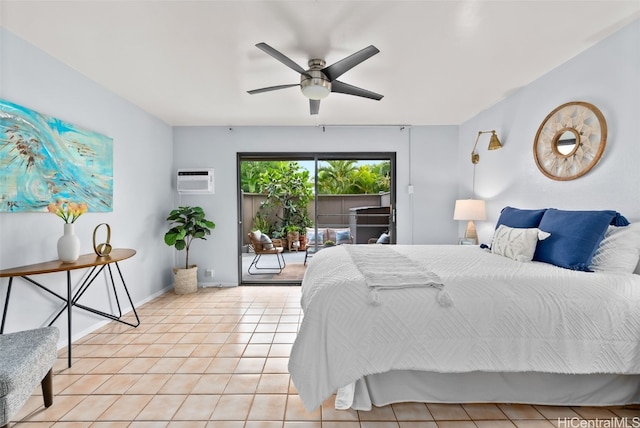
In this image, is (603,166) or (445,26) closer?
(445,26)

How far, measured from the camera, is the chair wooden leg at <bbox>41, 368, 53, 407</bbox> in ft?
5.69

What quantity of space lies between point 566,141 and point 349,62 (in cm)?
194

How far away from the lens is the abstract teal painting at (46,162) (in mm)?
2072

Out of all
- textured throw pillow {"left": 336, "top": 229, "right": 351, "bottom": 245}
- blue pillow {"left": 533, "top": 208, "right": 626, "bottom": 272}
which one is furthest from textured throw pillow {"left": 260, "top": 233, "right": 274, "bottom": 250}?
blue pillow {"left": 533, "top": 208, "right": 626, "bottom": 272}

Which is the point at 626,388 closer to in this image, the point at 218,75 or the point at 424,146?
the point at 424,146

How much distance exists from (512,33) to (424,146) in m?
2.34

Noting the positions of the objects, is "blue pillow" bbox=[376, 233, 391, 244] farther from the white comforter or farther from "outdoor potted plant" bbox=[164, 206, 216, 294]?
the white comforter

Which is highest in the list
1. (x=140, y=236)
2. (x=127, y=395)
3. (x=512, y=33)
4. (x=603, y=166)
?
(x=512, y=33)

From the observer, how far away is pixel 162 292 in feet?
13.4

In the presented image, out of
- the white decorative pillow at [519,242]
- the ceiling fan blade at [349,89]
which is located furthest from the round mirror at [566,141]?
the ceiling fan blade at [349,89]

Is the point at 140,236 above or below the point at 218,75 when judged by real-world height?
below

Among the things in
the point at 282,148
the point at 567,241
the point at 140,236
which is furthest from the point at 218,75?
the point at 567,241

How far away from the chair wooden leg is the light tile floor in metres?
0.04

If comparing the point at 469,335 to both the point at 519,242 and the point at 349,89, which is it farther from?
the point at 349,89
